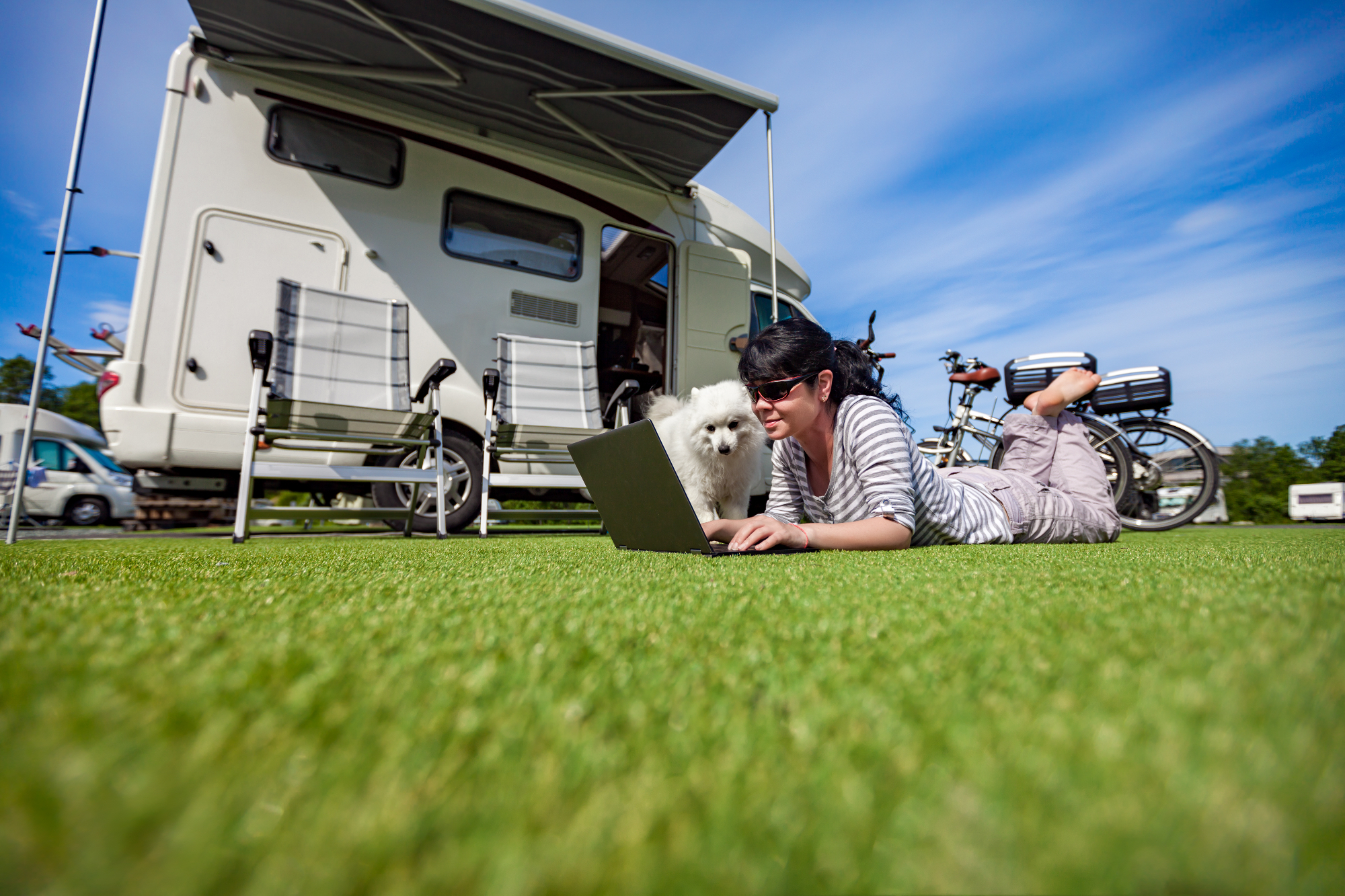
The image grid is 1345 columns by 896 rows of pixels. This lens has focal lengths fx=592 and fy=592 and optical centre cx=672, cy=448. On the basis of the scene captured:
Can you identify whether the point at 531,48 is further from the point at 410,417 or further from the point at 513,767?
the point at 513,767

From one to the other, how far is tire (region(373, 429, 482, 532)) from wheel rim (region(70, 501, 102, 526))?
934 centimetres

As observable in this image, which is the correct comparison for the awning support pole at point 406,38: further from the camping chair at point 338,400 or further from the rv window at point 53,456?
the rv window at point 53,456

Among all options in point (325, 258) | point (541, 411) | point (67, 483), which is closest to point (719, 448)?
point (541, 411)

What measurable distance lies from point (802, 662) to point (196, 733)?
0.49 meters

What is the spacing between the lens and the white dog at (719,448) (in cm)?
312

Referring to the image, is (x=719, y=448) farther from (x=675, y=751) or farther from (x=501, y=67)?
(x=501, y=67)

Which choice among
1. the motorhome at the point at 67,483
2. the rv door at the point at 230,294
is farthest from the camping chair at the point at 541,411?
the motorhome at the point at 67,483

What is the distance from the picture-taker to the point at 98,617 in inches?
29.5

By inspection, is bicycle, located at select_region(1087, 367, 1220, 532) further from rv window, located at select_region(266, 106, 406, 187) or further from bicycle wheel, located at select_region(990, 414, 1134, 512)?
rv window, located at select_region(266, 106, 406, 187)

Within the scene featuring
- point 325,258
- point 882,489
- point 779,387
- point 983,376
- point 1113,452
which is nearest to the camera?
point 882,489

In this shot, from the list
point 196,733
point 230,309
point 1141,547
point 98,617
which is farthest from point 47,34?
point 1141,547

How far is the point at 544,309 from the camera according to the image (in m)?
4.68

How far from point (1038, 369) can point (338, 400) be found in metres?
4.84

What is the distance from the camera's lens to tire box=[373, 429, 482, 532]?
13.1ft
